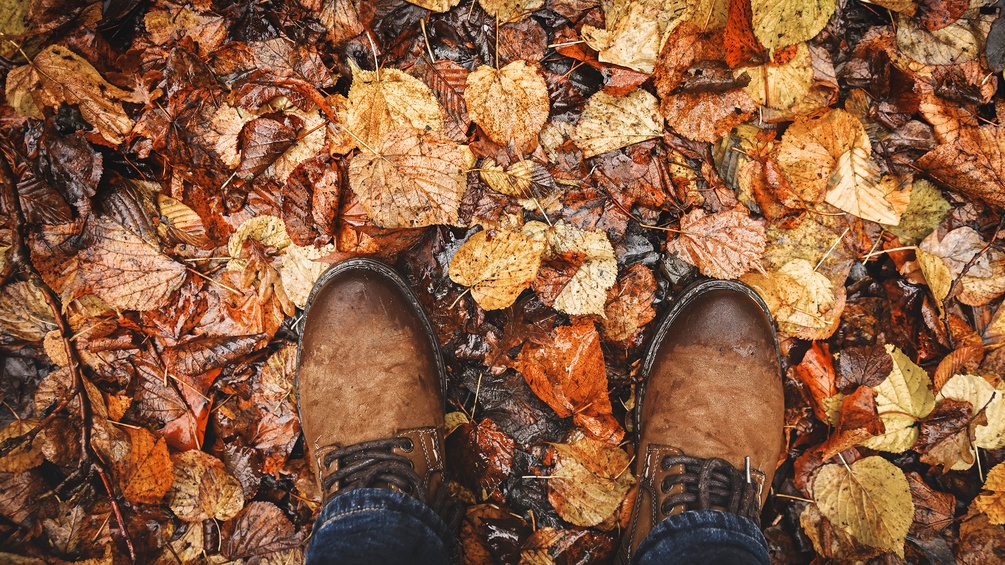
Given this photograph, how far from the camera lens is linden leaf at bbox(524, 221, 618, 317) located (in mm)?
1284

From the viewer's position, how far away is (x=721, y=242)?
1.31 m

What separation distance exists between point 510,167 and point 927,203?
1130 mm

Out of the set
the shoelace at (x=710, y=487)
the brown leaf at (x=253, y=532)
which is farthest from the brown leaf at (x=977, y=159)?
the brown leaf at (x=253, y=532)

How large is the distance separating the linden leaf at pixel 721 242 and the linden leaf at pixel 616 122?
0.26 meters

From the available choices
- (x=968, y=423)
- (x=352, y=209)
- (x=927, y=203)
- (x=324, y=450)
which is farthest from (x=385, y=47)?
(x=968, y=423)

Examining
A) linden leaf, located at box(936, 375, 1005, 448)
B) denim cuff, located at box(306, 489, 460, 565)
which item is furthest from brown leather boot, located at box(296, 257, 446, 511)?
linden leaf, located at box(936, 375, 1005, 448)

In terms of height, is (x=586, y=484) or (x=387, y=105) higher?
(x=387, y=105)

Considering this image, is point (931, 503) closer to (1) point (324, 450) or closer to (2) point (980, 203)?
(2) point (980, 203)

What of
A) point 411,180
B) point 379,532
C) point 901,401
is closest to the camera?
point 379,532

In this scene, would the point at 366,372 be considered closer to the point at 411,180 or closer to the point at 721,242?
the point at 411,180

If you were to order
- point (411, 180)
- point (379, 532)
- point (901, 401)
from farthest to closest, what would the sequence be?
1. point (901, 401)
2. point (411, 180)
3. point (379, 532)

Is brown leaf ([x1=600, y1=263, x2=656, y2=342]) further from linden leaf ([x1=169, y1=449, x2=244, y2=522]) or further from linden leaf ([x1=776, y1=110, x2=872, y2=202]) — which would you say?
linden leaf ([x1=169, y1=449, x2=244, y2=522])

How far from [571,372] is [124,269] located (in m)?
1.25

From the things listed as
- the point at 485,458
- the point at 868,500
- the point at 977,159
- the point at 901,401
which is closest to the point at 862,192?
the point at 977,159
